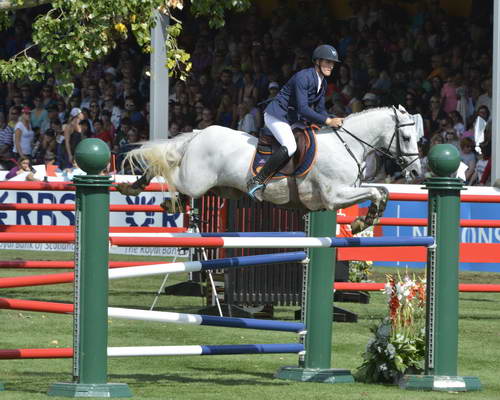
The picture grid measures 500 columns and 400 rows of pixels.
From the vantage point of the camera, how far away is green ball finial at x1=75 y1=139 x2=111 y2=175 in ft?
21.7

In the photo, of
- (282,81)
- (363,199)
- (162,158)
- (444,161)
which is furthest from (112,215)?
(444,161)

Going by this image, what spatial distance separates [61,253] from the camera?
60.6ft

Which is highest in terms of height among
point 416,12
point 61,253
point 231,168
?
point 416,12

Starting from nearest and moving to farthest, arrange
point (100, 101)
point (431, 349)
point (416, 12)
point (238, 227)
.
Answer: point (431, 349) < point (238, 227) < point (416, 12) < point (100, 101)

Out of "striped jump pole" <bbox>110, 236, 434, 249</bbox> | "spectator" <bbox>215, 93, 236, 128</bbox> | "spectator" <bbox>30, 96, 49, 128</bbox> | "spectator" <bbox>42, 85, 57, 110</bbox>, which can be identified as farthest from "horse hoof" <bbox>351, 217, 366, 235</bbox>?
"spectator" <bbox>42, 85, 57, 110</bbox>

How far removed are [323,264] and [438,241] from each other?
0.79 metres

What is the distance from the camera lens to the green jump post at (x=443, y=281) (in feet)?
24.5

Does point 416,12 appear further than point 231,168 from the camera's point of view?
Yes

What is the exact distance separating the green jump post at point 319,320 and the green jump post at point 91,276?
5.32 ft

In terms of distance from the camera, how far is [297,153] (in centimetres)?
959

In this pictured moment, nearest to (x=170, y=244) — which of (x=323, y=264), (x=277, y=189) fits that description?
(x=323, y=264)

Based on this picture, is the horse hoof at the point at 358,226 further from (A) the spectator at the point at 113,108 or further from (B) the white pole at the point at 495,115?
(A) the spectator at the point at 113,108

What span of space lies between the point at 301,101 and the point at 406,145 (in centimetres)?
106

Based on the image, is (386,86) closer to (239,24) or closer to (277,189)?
(239,24)
